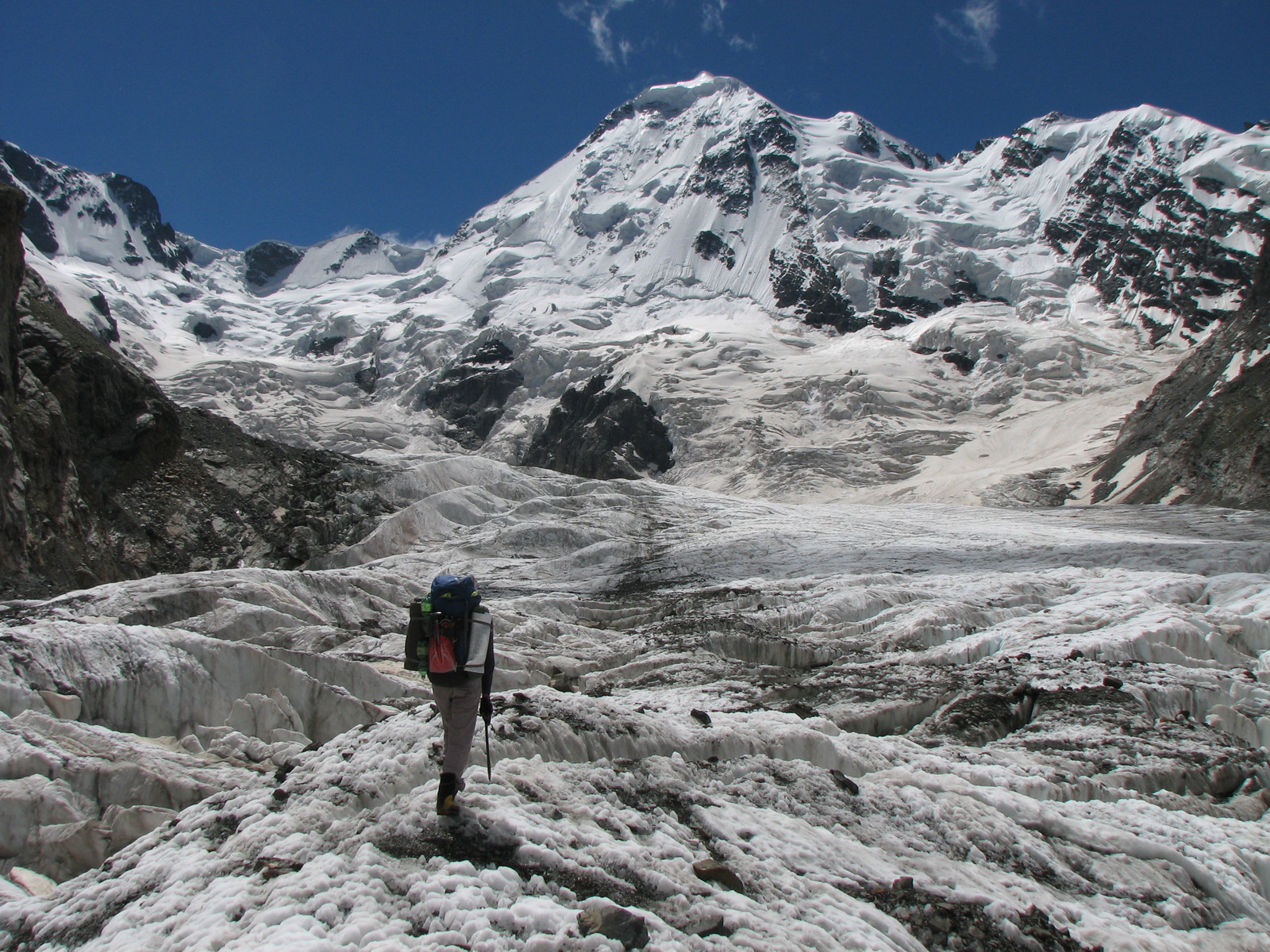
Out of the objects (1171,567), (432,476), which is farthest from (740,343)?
(1171,567)

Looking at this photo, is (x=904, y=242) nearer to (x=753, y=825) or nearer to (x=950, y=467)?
(x=950, y=467)

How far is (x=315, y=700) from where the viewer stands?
10.4 meters

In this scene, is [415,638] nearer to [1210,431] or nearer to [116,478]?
[116,478]

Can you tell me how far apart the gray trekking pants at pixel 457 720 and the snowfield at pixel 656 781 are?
0.40 metres

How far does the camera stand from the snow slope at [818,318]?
93.3 metres

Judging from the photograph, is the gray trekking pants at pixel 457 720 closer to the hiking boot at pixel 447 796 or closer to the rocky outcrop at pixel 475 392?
the hiking boot at pixel 447 796

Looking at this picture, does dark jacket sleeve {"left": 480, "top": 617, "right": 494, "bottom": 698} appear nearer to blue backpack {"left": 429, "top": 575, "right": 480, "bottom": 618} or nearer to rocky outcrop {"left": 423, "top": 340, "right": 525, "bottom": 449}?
blue backpack {"left": 429, "top": 575, "right": 480, "bottom": 618}

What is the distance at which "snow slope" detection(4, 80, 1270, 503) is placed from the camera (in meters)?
93.3

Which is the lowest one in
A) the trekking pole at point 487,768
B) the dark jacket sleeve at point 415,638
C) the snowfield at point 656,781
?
the snowfield at point 656,781

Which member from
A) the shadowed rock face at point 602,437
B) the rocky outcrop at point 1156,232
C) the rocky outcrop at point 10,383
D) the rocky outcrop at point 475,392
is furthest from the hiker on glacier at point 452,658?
the rocky outcrop at point 1156,232

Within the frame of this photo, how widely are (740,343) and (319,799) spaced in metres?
118

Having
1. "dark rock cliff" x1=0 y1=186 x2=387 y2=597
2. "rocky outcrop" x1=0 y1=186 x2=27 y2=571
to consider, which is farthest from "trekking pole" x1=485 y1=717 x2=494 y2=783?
"rocky outcrop" x1=0 y1=186 x2=27 y2=571

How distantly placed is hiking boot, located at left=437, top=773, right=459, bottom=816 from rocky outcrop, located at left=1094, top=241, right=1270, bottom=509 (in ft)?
161

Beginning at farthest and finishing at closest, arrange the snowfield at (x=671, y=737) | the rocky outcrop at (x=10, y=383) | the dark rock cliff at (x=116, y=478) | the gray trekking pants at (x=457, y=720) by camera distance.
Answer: the dark rock cliff at (x=116, y=478)
the rocky outcrop at (x=10, y=383)
the gray trekking pants at (x=457, y=720)
the snowfield at (x=671, y=737)
